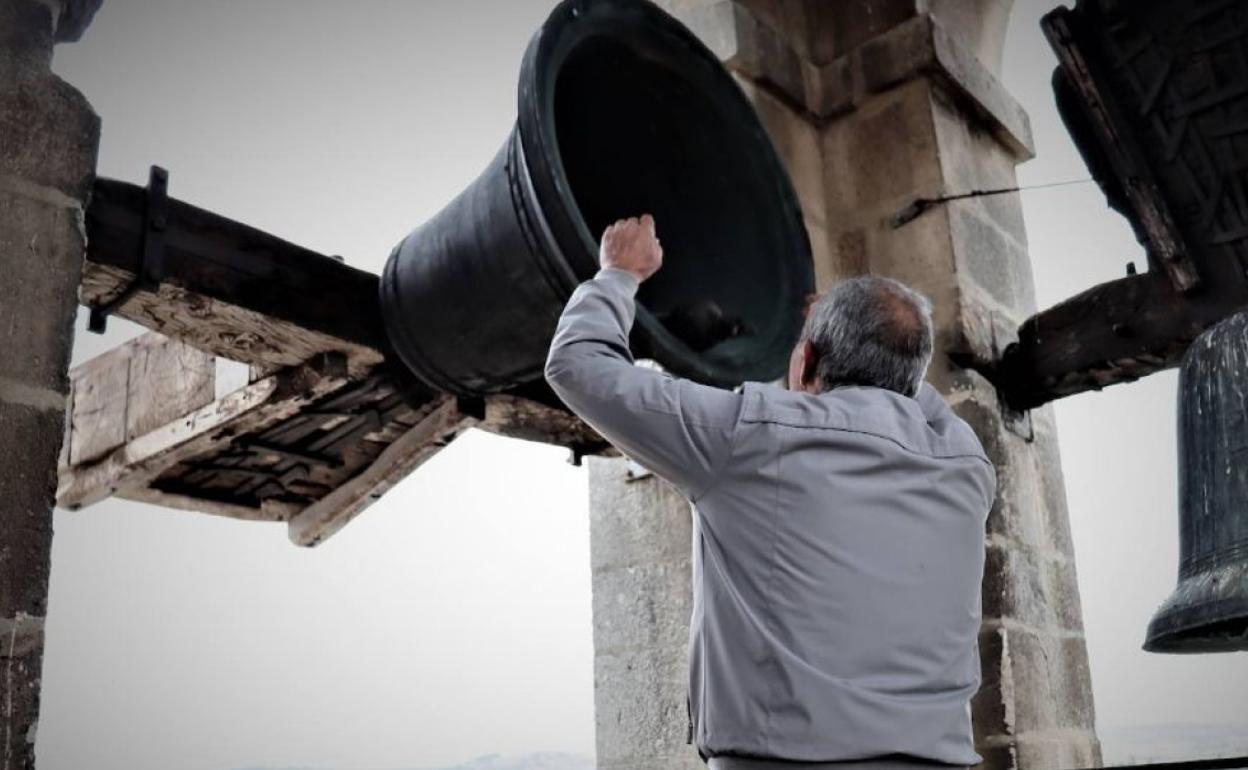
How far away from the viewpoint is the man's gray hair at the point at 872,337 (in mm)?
1203

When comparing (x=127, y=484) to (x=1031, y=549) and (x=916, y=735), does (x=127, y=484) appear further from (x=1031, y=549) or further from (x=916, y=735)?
(x=1031, y=549)

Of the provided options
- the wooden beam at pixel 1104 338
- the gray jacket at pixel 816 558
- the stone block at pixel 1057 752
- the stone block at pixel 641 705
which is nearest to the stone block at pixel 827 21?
the wooden beam at pixel 1104 338

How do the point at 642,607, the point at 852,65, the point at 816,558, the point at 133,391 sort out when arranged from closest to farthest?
the point at 816,558
the point at 133,391
the point at 642,607
the point at 852,65

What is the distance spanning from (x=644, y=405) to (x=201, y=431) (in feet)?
4.38

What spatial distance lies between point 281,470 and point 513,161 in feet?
4.06

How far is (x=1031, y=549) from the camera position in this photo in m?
2.54

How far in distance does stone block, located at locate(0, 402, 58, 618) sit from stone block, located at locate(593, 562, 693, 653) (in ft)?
5.10

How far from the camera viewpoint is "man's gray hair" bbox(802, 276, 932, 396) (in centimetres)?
120

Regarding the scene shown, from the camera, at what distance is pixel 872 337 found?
1204mm

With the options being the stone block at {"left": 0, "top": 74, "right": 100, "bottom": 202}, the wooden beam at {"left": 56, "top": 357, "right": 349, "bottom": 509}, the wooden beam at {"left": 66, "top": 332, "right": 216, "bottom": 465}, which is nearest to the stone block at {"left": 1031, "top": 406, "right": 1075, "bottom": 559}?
the wooden beam at {"left": 56, "top": 357, "right": 349, "bottom": 509}

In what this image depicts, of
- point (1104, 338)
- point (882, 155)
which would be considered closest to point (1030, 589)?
point (1104, 338)

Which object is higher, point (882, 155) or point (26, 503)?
point (882, 155)

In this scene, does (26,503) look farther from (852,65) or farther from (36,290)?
(852,65)

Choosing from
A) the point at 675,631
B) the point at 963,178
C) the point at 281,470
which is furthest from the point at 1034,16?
the point at 281,470
